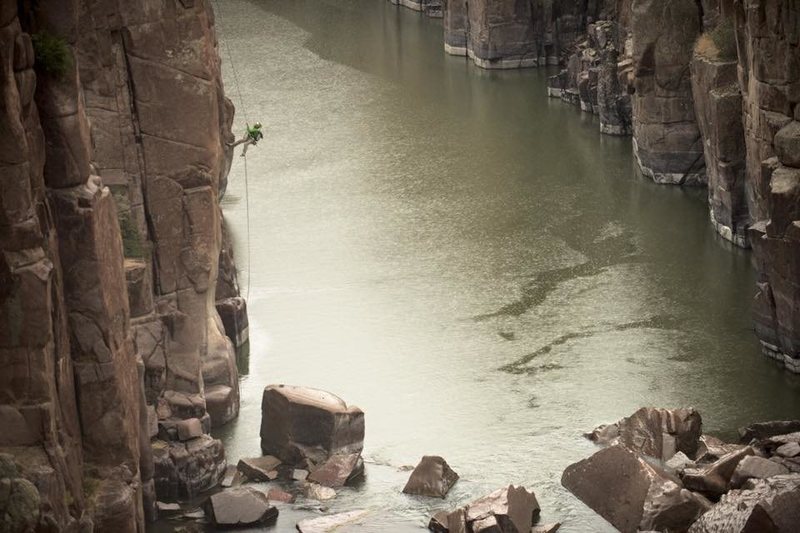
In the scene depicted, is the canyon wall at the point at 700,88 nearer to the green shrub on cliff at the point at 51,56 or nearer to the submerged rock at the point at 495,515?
the submerged rock at the point at 495,515

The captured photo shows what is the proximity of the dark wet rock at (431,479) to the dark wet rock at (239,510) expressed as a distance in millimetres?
2856

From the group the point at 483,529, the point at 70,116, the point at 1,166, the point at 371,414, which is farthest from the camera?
the point at 371,414

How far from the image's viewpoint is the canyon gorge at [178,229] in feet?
86.9

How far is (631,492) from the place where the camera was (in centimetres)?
3156

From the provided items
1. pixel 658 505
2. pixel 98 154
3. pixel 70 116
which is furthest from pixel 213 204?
pixel 658 505

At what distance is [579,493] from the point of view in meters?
32.7

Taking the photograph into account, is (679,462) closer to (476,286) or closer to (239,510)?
(239,510)

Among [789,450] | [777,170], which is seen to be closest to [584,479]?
[789,450]

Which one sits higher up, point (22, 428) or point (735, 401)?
point (22, 428)

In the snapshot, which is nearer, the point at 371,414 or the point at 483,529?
the point at 483,529

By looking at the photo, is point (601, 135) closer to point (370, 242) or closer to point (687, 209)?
point (687, 209)

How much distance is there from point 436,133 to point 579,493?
3225 cm

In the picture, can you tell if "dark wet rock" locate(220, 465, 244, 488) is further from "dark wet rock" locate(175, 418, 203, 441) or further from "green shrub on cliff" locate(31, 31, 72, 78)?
"green shrub on cliff" locate(31, 31, 72, 78)

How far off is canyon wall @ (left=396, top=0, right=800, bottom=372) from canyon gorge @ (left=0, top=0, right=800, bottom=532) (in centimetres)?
8
